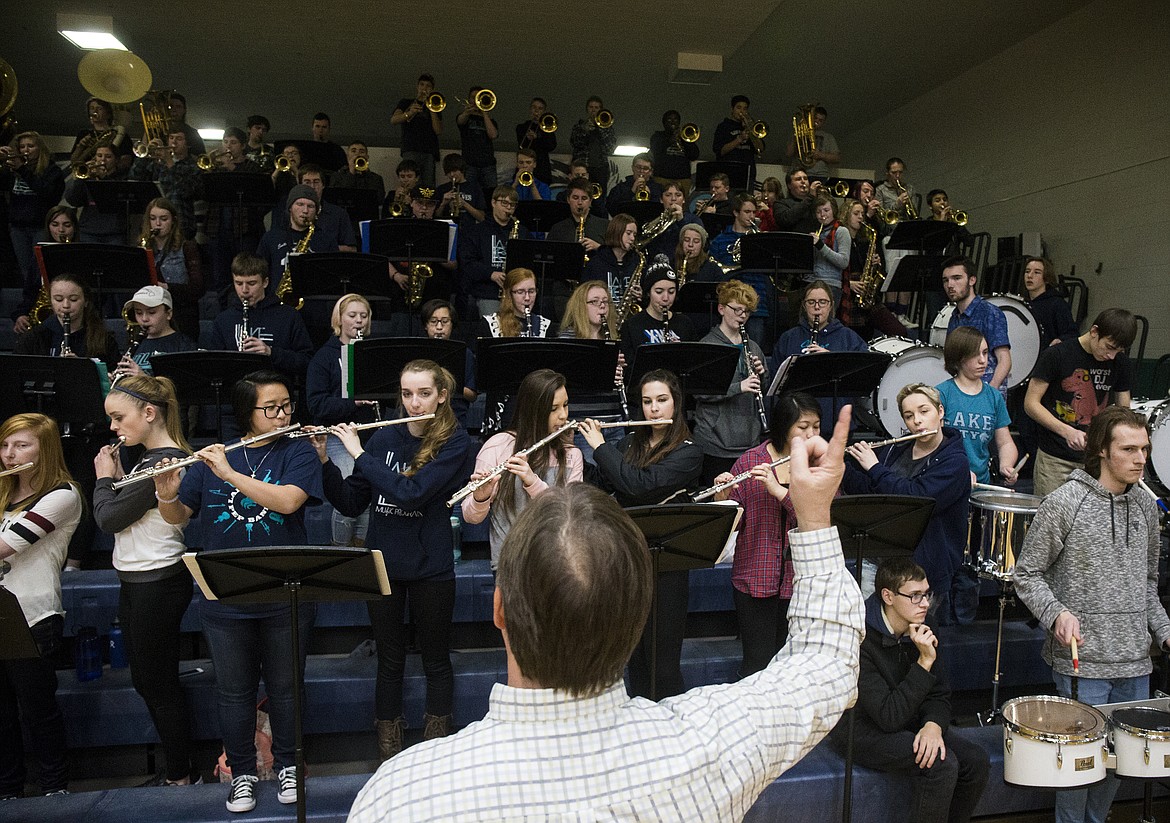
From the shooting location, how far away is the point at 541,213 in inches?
292

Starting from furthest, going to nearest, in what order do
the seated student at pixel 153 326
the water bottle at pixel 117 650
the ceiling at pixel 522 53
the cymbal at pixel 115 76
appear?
the ceiling at pixel 522 53 → the cymbal at pixel 115 76 → the seated student at pixel 153 326 → the water bottle at pixel 117 650

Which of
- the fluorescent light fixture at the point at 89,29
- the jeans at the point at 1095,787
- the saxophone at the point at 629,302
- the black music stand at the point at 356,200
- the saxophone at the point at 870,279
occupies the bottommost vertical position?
the jeans at the point at 1095,787

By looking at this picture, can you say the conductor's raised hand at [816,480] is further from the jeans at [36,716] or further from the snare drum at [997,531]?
the jeans at [36,716]

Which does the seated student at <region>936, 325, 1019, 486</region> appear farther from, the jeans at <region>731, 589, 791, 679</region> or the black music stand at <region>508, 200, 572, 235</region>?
the black music stand at <region>508, 200, 572, 235</region>

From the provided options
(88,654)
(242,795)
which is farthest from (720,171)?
(242,795)

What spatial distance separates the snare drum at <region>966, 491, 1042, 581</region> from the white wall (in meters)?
5.51

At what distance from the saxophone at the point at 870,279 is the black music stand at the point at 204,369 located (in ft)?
16.9

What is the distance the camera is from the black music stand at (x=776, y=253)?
6.73m

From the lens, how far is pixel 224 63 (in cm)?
1112

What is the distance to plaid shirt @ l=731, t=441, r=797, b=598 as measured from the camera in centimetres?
384

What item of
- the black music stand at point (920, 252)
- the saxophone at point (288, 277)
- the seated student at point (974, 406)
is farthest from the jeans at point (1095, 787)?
the saxophone at point (288, 277)

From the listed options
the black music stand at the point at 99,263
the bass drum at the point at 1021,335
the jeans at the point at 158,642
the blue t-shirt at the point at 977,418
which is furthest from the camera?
the bass drum at the point at 1021,335

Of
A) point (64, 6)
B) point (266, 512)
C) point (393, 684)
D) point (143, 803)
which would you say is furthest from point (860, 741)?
point (64, 6)

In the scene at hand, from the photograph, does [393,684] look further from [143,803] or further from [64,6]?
[64,6]
